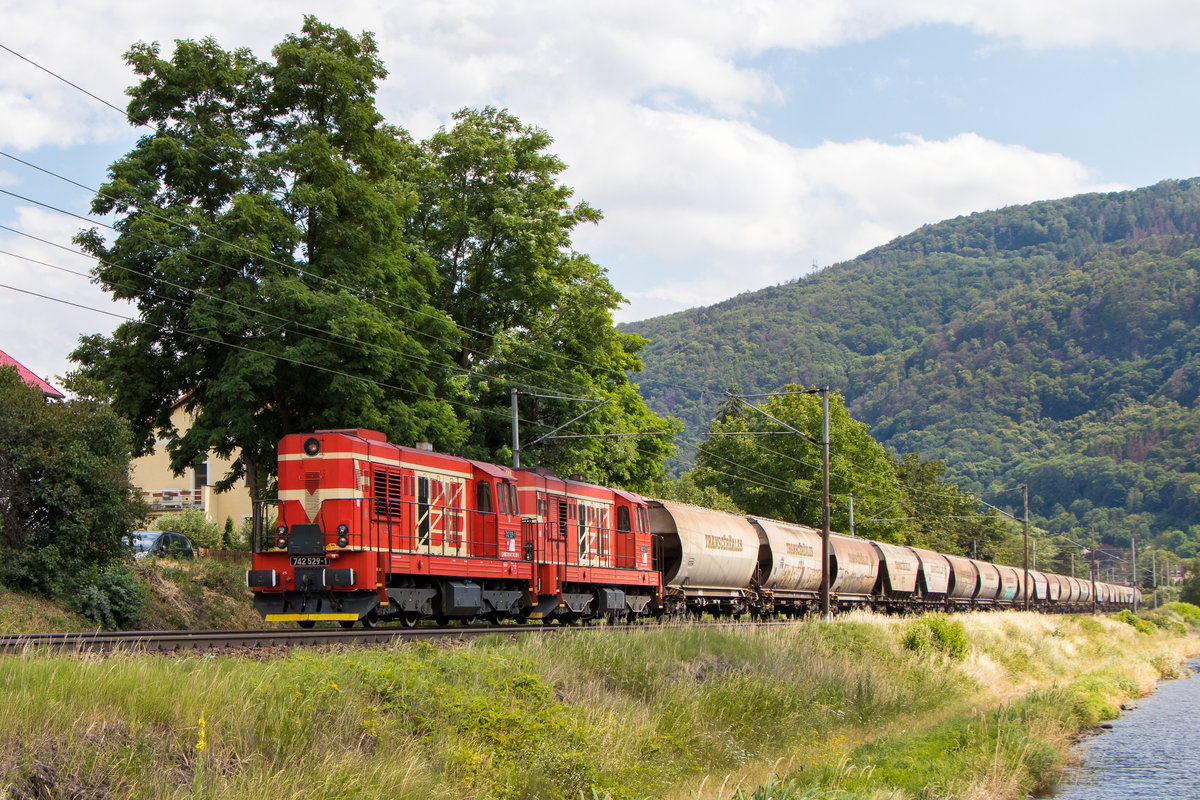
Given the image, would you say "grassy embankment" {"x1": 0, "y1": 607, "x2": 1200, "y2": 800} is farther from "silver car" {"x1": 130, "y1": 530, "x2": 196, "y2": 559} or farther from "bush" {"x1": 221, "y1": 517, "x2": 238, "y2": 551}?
"bush" {"x1": 221, "y1": 517, "x2": 238, "y2": 551}

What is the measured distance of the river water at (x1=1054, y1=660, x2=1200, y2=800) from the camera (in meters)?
20.9

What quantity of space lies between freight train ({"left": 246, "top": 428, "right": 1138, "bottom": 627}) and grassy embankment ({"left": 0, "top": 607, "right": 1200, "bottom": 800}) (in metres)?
4.61

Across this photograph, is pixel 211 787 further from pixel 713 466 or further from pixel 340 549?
pixel 713 466

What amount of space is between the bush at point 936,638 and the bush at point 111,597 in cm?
2117

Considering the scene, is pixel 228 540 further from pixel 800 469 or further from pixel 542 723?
pixel 800 469

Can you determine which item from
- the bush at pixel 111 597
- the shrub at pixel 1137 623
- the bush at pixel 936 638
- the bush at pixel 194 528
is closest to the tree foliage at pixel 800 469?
the shrub at pixel 1137 623

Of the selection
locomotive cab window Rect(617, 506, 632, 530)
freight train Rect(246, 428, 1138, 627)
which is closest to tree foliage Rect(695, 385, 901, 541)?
freight train Rect(246, 428, 1138, 627)

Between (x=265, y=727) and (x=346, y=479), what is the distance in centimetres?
1125

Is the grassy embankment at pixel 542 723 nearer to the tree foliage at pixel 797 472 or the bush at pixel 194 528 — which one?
the bush at pixel 194 528

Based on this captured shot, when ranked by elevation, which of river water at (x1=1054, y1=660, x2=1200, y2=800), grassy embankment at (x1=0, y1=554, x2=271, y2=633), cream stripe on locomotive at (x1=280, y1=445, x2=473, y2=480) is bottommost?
river water at (x1=1054, y1=660, x2=1200, y2=800)

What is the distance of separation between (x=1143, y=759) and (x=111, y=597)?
25.3m

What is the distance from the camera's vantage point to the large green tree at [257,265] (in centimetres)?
2783

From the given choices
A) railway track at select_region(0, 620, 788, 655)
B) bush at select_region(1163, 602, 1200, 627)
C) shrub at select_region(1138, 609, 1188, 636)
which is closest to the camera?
railway track at select_region(0, 620, 788, 655)

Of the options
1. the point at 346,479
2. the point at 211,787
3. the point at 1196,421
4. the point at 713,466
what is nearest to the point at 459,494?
the point at 346,479
